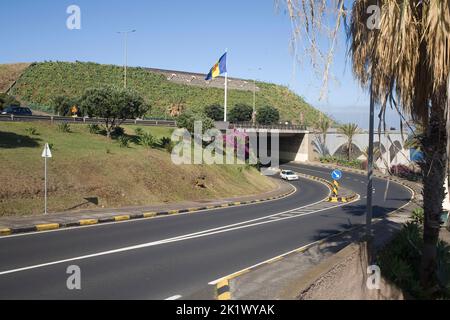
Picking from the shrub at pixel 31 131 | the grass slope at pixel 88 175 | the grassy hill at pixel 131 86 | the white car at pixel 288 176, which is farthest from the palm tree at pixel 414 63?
the grassy hill at pixel 131 86

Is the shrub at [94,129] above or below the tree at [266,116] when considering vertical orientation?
below

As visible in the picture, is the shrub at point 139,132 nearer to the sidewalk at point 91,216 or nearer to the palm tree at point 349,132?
the sidewalk at point 91,216

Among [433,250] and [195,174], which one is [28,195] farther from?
[433,250]

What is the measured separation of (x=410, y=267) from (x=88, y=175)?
19454 millimetres

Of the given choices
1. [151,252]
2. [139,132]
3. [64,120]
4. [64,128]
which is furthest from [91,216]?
[139,132]

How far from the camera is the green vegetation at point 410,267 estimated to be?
9164 millimetres

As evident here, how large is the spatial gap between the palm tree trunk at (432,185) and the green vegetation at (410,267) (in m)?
0.21

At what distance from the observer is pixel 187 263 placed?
12398 mm

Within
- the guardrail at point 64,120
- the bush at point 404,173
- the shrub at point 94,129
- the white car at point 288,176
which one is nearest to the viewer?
the guardrail at point 64,120

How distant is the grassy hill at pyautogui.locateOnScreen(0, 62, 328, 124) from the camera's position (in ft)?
306

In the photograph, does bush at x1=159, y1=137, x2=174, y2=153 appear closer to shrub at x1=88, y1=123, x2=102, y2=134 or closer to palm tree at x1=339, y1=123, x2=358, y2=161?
shrub at x1=88, y1=123, x2=102, y2=134

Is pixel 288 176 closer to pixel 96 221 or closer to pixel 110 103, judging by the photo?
pixel 110 103
